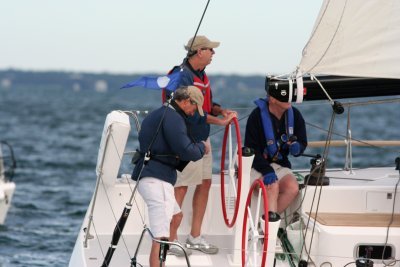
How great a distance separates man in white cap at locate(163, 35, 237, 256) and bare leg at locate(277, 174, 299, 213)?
2.09 feet

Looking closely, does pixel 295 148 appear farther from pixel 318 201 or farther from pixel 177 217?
pixel 177 217

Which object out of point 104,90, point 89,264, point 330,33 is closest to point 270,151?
point 330,33

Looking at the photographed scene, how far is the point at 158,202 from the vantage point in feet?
22.2

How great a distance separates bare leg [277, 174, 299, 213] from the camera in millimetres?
7758

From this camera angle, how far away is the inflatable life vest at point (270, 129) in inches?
301

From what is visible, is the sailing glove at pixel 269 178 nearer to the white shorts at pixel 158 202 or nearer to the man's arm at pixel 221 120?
the man's arm at pixel 221 120

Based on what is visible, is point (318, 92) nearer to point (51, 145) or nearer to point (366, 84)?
point (366, 84)

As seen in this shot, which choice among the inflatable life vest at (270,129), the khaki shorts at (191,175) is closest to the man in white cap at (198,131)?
the khaki shorts at (191,175)

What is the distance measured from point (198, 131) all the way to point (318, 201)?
115 centimetres

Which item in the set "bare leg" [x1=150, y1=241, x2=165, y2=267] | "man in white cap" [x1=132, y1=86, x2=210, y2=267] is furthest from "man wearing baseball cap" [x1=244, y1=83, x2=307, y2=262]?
"bare leg" [x1=150, y1=241, x2=165, y2=267]

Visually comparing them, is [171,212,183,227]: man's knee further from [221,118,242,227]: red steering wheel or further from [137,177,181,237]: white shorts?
[137,177,181,237]: white shorts

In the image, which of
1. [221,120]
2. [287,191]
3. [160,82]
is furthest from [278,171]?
[160,82]

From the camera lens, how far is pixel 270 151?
25.4 ft

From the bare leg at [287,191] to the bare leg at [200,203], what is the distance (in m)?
0.64
